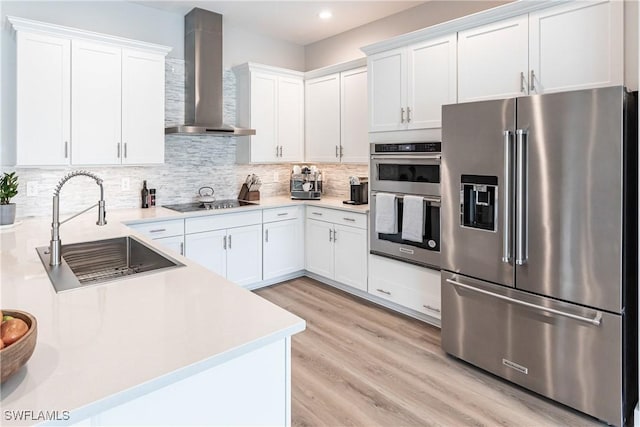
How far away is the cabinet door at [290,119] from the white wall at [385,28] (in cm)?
58

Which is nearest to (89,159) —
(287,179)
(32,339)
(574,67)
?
(287,179)

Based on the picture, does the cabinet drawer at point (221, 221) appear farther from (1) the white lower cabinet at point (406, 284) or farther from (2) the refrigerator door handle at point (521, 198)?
(2) the refrigerator door handle at point (521, 198)

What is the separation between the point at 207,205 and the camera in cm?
405

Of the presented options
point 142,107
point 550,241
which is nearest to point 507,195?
point 550,241

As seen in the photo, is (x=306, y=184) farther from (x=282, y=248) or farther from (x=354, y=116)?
(x=354, y=116)

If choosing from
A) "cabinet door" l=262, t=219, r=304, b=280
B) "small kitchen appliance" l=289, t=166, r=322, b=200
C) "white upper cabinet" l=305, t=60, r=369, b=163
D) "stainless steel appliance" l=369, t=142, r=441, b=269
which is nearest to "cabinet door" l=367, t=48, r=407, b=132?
"stainless steel appliance" l=369, t=142, r=441, b=269

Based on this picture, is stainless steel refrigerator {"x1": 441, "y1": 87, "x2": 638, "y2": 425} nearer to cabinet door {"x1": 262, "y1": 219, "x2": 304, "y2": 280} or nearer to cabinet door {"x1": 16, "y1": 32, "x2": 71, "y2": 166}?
cabinet door {"x1": 262, "y1": 219, "x2": 304, "y2": 280}

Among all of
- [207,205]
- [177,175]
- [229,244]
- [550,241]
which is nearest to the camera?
[550,241]

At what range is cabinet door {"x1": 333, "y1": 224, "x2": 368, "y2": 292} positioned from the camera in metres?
3.86

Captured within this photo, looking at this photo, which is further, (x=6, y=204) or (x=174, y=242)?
(x=174, y=242)

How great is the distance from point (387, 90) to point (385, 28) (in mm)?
1146

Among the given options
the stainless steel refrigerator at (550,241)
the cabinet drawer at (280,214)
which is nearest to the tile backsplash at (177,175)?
the cabinet drawer at (280,214)

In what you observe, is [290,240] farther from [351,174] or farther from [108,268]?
[108,268]

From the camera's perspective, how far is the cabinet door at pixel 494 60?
2.66m
